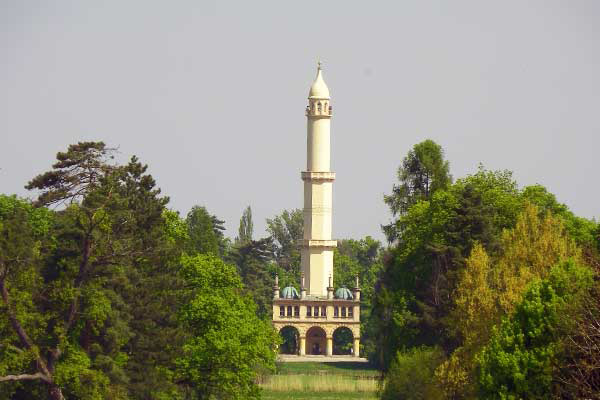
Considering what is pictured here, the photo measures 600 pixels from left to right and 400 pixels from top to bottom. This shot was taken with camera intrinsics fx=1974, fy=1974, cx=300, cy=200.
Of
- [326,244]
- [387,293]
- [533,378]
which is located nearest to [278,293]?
[326,244]

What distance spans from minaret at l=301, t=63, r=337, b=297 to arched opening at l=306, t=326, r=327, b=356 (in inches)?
151

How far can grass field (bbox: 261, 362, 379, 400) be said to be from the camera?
351ft

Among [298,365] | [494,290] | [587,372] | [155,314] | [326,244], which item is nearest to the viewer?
[587,372]

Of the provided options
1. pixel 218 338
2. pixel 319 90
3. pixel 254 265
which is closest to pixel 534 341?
pixel 218 338

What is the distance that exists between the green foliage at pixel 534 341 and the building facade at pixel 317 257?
110 m

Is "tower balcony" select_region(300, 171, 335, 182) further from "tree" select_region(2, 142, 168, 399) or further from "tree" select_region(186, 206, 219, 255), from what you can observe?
"tree" select_region(2, 142, 168, 399)

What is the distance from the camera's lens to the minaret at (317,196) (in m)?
168

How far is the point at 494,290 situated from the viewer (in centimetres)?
6656

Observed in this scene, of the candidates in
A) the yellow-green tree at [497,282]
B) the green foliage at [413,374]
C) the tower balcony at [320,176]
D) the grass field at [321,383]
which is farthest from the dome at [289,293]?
the yellow-green tree at [497,282]

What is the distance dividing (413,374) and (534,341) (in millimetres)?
21890

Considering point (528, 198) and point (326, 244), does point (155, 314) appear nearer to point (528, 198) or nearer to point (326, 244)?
point (528, 198)

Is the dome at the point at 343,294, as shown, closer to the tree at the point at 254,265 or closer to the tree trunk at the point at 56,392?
the tree at the point at 254,265

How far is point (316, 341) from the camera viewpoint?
17000 cm

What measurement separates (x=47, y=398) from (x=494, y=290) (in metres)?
16.1
